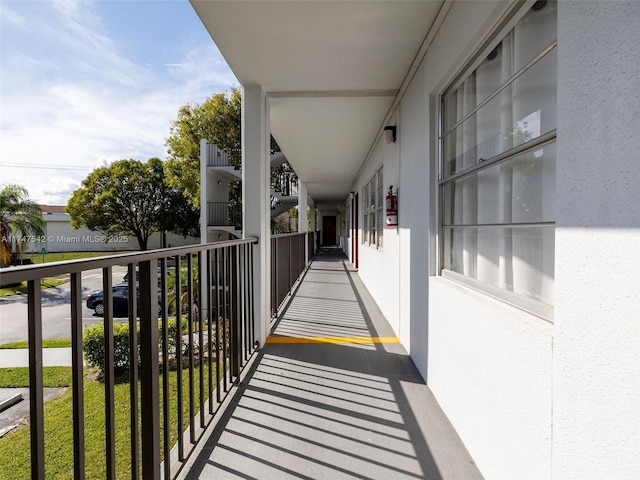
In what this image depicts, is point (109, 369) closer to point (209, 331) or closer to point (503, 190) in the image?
point (209, 331)

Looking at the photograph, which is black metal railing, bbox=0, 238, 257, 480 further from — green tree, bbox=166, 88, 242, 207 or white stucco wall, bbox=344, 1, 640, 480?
green tree, bbox=166, 88, 242, 207

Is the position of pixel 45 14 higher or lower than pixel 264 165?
higher

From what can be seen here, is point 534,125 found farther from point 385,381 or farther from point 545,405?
point 385,381

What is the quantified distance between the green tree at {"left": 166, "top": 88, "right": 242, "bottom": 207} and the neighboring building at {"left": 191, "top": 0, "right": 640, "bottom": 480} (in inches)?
480

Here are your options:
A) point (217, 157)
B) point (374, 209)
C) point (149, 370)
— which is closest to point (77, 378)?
point (149, 370)

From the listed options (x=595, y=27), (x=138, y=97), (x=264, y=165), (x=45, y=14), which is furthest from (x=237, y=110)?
(x=595, y=27)

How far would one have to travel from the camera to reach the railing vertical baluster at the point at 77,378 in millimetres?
884

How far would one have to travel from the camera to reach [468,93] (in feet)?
6.30

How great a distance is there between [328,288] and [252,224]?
3.25 meters

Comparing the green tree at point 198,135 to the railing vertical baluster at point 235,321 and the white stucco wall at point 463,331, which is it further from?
the railing vertical baluster at point 235,321

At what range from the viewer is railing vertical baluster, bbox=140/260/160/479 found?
1.23 meters

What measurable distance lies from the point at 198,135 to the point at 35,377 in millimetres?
17113

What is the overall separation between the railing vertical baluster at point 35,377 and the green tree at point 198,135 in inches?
559

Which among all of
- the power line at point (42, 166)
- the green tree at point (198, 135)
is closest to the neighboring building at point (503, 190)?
the green tree at point (198, 135)
